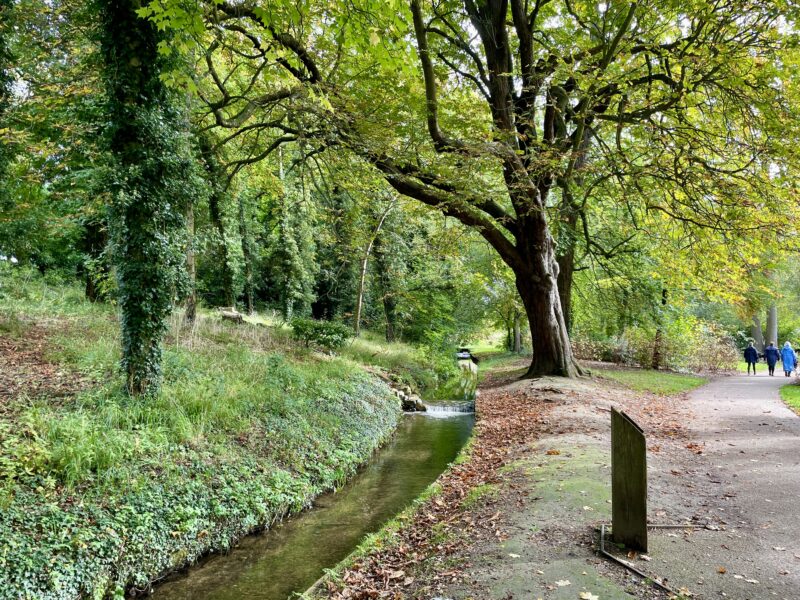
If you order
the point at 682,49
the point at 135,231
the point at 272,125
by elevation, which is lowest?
the point at 135,231

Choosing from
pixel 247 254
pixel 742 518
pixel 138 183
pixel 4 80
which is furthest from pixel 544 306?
pixel 247 254

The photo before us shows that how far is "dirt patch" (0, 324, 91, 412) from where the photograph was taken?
25.1 feet

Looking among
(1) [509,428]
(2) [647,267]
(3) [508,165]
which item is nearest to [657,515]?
(1) [509,428]

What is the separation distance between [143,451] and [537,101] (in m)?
14.2

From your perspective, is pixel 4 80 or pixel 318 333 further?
pixel 318 333

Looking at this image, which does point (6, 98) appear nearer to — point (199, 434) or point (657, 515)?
point (199, 434)

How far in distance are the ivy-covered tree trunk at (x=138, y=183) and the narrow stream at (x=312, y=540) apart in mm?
3431

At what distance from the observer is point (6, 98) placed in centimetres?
1088

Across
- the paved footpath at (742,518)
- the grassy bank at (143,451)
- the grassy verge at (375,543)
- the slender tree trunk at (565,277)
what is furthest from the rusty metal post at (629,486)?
the slender tree trunk at (565,277)

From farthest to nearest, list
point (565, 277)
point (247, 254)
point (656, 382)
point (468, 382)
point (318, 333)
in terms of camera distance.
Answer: point (247, 254)
point (468, 382)
point (565, 277)
point (656, 382)
point (318, 333)

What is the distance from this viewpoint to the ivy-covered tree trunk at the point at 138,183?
27.1 feet

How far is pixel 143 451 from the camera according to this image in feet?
22.2

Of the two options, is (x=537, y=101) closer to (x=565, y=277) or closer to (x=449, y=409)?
(x=565, y=277)

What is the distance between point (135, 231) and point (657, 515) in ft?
27.9
